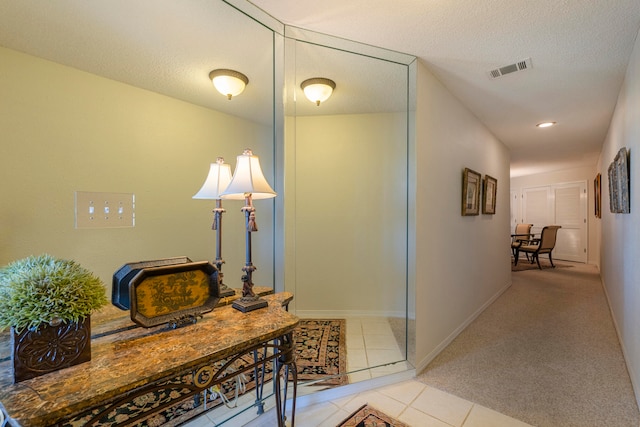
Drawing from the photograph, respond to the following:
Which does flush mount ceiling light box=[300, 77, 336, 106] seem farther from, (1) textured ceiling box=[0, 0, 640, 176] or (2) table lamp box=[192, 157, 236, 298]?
(2) table lamp box=[192, 157, 236, 298]

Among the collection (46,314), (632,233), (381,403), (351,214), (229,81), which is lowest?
(381,403)

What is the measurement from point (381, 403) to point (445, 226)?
4.83 feet

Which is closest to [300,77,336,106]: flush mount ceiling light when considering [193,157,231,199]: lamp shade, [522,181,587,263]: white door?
[193,157,231,199]: lamp shade

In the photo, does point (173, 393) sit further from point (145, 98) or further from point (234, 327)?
point (145, 98)

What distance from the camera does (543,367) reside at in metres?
2.12

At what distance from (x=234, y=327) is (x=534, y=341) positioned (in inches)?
111

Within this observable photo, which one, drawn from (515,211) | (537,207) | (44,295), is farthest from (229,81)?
(515,211)

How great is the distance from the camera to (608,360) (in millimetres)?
2197

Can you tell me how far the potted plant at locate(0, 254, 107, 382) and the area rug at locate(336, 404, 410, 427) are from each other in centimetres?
134

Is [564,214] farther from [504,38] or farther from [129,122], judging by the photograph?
[129,122]

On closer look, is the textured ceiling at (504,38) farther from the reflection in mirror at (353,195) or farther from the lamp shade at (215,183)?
the lamp shade at (215,183)

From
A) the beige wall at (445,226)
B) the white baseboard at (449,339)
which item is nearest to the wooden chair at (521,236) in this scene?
the white baseboard at (449,339)

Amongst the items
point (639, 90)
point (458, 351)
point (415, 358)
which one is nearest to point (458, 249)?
point (458, 351)

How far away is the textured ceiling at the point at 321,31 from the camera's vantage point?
1.13 metres
